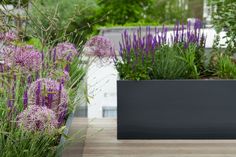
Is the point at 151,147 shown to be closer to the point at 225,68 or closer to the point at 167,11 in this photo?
the point at 225,68

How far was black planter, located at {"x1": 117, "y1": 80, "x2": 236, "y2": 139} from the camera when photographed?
9.44 ft

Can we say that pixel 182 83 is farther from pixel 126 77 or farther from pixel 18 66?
pixel 18 66

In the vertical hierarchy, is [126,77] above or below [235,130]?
above

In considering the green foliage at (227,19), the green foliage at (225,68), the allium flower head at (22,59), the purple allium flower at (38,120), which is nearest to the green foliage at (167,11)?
the green foliage at (227,19)

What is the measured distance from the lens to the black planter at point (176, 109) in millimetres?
2877

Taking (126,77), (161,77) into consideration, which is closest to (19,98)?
(126,77)

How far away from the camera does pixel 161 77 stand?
3018mm

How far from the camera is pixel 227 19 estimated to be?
3.52 m

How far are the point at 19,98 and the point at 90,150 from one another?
82cm

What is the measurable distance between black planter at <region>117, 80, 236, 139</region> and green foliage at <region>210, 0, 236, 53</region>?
65 centimetres

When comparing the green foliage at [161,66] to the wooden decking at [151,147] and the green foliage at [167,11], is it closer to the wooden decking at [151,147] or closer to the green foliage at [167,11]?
the wooden decking at [151,147]

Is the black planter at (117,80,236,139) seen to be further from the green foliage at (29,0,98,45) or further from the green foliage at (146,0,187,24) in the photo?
the green foliage at (146,0,187,24)

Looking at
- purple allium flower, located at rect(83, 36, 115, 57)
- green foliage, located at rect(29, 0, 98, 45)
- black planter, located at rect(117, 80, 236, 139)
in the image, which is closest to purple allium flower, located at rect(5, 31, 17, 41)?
green foliage, located at rect(29, 0, 98, 45)

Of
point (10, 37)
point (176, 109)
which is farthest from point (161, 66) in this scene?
point (10, 37)
